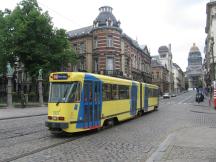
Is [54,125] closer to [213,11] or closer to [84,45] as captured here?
[84,45]

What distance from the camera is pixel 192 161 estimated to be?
844 cm

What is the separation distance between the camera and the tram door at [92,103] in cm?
1420

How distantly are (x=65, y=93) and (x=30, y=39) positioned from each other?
1251 inches

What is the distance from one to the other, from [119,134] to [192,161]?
6.38 meters

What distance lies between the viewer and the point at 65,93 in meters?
13.6

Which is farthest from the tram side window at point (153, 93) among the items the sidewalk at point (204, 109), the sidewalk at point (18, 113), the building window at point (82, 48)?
the building window at point (82, 48)

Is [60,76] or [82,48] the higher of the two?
[82,48]

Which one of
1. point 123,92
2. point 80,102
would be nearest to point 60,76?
point 80,102

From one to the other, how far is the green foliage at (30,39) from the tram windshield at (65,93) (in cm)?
3009

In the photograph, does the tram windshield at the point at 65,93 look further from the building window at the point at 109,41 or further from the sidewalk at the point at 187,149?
the building window at the point at 109,41

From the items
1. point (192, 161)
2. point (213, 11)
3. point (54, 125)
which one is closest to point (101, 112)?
point (54, 125)

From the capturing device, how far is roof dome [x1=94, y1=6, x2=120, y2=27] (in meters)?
55.0

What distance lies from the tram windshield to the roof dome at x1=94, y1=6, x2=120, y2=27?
138ft

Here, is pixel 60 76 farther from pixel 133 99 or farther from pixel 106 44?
pixel 106 44
